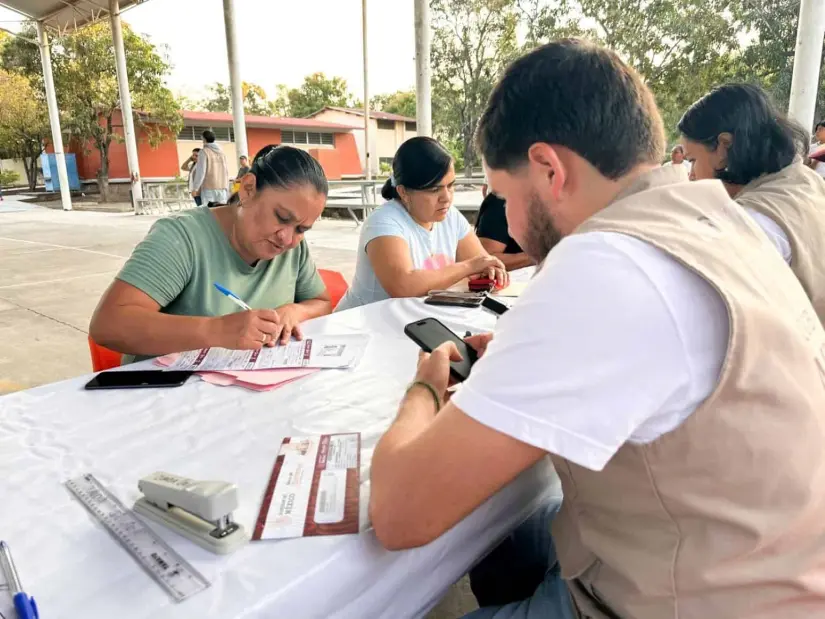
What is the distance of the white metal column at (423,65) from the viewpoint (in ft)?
19.1

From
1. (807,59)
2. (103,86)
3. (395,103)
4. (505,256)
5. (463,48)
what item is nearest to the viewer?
(505,256)

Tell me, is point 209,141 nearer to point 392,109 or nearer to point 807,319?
point 807,319

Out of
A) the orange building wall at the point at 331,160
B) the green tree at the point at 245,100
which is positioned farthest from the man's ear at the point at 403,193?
the green tree at the point at 245,100

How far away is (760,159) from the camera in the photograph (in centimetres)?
186

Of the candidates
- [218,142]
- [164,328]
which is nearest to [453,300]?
[164,328]

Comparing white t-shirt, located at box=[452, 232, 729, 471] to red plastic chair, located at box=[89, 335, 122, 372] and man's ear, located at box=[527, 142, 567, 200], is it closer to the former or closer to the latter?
man's ear, located at box=[527, 142, 567, 200]

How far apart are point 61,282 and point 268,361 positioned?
5.46 metres

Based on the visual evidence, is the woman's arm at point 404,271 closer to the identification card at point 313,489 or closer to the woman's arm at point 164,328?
the woman's arm at point 164,328

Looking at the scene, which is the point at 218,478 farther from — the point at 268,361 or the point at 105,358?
the point at 105,358

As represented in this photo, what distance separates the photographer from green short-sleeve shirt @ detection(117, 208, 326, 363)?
4.96 feet

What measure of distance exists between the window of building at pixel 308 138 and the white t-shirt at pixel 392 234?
21.2 metres

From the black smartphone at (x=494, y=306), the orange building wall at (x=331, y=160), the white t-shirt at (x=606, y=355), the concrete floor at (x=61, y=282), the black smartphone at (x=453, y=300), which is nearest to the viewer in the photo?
the white t-shirt at (x=606, y=355)

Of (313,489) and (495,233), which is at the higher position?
(495,233)

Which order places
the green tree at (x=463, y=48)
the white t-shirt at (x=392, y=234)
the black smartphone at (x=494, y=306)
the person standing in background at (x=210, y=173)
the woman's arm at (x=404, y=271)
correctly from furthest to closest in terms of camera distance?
1. the green tree at (x=463, y=48)
2. the person standing in background at (x=210, y=173)
3. the white t-shirt at (x=392, y=234)
4. the woman's arm at (x=404, y=271)
5. the black smartphone at (x=494, y=306)
